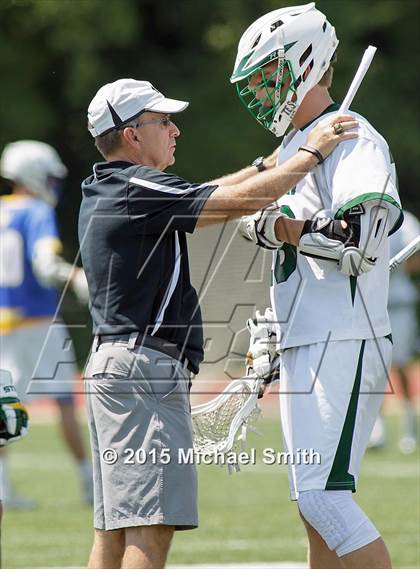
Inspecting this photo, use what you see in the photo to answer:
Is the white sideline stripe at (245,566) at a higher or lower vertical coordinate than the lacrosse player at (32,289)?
lower

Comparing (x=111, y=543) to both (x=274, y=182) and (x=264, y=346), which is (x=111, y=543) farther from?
(x=274, y=182)

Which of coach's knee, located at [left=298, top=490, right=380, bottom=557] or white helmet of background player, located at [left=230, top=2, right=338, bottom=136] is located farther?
white helmet of background player, located at [left=230, top=2, right=338, bottom=136]

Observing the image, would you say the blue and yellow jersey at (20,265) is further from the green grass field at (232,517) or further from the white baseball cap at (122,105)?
the white baseball cap at (122,105)

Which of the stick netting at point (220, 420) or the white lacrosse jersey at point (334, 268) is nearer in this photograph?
the white lacrosse jersey at point (334, 268)

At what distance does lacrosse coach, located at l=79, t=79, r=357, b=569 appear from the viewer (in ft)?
13.2

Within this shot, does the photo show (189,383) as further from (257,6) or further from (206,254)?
(257,6)

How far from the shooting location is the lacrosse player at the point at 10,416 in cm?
465

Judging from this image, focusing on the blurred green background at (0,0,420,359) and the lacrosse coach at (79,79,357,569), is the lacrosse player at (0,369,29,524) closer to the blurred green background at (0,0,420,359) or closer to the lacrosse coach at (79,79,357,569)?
the lacrosse coach at (79,79,357,569)

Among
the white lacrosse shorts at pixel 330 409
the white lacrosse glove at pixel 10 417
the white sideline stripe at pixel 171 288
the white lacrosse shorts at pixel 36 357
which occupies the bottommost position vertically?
the white lacrosse shorts at pixel 36 357

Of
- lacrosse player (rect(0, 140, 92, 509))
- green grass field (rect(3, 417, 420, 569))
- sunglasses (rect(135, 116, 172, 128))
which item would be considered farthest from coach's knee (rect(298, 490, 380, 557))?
lacrosse player (rect(0, 140, 92, 509))

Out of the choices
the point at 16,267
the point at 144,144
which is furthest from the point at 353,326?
the point at 16,267

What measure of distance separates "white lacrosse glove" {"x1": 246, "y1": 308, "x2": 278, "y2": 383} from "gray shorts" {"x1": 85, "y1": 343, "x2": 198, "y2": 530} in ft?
1.14

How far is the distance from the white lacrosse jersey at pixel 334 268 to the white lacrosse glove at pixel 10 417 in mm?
1136

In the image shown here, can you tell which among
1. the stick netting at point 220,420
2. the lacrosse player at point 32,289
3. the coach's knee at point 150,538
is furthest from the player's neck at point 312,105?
the lacrosse player at point 32,289
